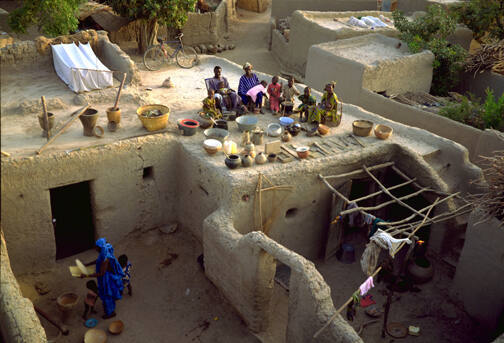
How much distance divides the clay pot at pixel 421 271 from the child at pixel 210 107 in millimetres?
5236

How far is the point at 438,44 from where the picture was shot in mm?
15875

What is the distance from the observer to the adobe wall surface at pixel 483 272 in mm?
8867

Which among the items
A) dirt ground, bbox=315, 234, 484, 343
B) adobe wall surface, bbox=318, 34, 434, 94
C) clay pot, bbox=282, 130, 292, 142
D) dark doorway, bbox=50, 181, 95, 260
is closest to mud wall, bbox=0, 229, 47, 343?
dark doorway, bbox=50, 181, 95, 260

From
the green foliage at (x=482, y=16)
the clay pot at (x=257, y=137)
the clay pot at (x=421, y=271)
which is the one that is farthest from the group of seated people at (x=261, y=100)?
the green foliage at (x=482, y=16)

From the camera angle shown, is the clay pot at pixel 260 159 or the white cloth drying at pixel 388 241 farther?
the clay pot at pixel 260 159

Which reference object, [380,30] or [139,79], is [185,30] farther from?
Answer: [139,79]

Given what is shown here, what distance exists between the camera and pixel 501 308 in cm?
892

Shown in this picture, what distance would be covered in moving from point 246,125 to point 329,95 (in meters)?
2.02

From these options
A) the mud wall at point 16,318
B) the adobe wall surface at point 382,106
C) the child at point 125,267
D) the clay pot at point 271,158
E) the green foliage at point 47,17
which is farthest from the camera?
the green foliage at point 47,17

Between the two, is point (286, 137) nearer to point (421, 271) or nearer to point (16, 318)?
point (421, 271)

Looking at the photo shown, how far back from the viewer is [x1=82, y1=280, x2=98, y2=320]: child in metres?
8.79

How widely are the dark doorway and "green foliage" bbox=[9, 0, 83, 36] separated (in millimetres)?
6564

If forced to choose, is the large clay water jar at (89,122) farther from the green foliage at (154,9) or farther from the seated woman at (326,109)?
the green foliage at (154,9)

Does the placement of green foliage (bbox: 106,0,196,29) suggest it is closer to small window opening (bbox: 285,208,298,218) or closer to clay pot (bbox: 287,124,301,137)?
clay pot (bbox: 287,124,301,137)
